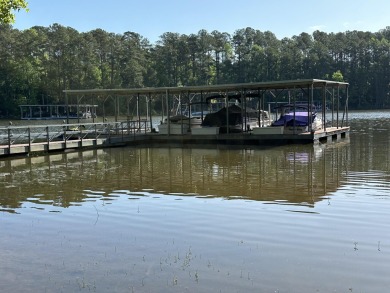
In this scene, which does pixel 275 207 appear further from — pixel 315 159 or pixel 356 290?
pixel 315 159

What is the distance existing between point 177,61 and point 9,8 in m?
83.3

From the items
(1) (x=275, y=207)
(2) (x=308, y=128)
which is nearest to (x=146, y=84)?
(2) (x=308, y=128)

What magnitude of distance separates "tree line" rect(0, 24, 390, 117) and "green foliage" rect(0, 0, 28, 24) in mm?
66962

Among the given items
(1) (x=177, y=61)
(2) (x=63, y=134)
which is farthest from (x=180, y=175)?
(1) (x=177, y=61)

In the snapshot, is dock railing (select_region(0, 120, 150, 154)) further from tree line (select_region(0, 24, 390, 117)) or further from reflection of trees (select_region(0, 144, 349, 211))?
tree line (select_region(0, 24, 390, 117))

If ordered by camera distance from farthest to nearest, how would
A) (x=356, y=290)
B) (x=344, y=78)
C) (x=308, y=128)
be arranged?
(x=344, y=78)
(x=308, y=128)
(x=356, y=290)

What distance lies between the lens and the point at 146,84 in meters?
89.8

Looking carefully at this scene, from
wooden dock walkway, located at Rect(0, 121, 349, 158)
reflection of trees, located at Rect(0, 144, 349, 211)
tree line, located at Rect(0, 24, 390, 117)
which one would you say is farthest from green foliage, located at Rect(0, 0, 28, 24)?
tree line, located at Rect(0, 24, 390, 117)

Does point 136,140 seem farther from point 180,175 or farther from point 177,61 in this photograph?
point 177,61

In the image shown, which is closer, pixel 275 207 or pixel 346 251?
pixel 346 251

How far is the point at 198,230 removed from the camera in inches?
281

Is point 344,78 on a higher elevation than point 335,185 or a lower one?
higher

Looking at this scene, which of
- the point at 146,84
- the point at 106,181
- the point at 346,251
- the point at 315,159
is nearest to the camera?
the point at 346,251

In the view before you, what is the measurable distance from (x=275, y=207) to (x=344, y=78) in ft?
308
